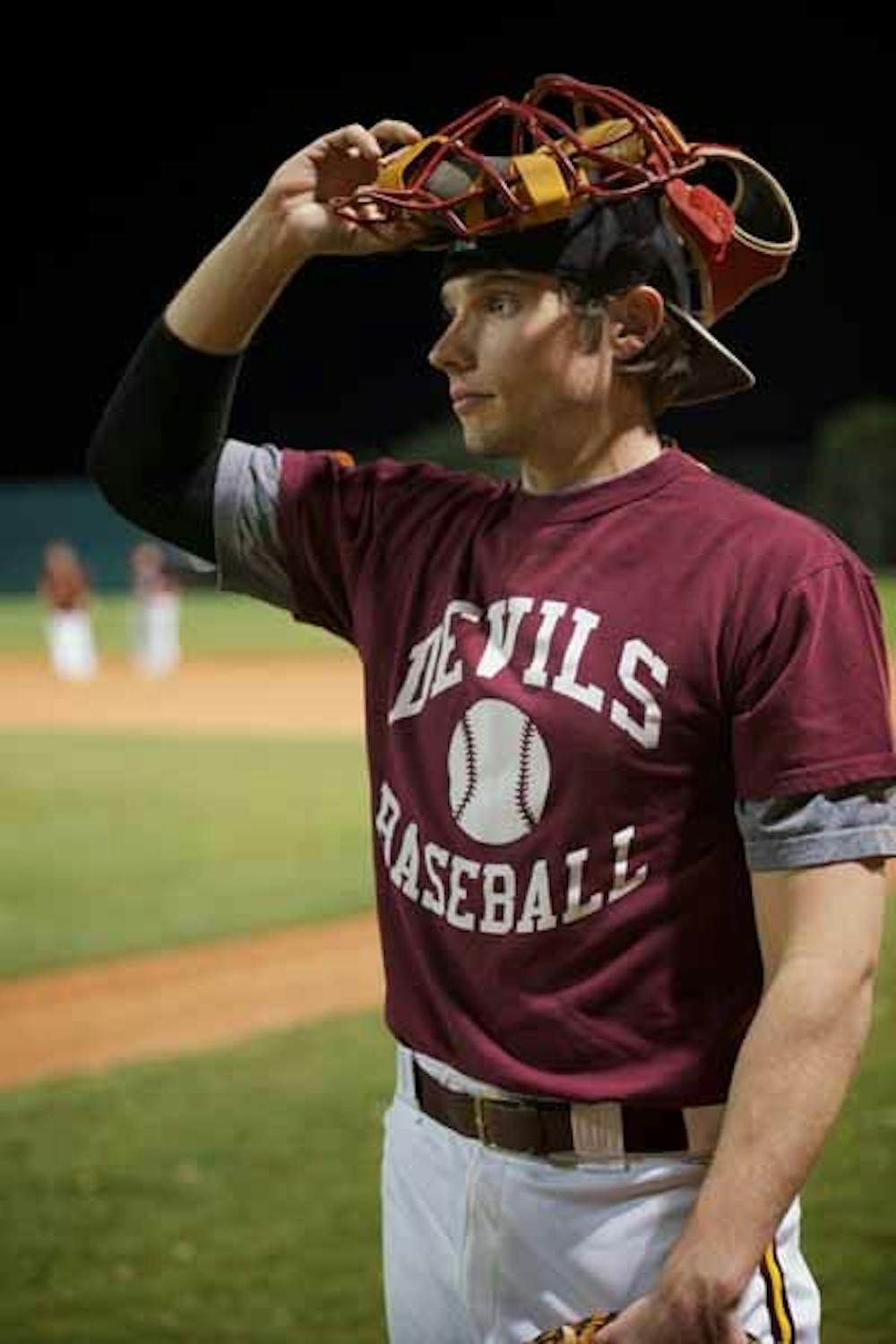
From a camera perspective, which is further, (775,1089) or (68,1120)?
(68,1120)

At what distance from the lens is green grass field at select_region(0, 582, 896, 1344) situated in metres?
4.02

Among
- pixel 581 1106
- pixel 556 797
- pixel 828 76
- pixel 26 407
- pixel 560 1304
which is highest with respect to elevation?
pixel 556 797

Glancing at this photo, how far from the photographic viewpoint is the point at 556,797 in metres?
1.87

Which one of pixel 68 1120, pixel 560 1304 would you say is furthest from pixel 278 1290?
pixel 560 1304

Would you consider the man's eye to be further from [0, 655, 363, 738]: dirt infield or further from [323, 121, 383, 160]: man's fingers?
[0, 655, 363, 738]: dirt infield

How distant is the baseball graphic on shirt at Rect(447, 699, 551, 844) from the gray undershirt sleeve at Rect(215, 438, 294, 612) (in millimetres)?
386

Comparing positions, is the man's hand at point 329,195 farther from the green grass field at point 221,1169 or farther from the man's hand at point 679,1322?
the green grass field at point 221,1169

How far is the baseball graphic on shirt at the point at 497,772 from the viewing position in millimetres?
1884

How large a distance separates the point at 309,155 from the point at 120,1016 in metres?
4.89

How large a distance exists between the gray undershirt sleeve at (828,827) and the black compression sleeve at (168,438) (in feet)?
2.50

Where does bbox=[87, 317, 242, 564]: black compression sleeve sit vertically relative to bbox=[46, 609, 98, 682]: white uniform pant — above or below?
above

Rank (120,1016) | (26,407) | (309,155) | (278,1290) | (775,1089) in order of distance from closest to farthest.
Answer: (775,1089) < (309,155) < (278,1290) < (120,1016) < (26,407)

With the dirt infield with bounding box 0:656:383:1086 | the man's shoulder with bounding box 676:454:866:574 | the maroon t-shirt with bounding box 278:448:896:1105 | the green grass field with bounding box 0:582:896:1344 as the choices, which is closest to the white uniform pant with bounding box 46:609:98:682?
the green grass field with bounding box 0:582:896:1344

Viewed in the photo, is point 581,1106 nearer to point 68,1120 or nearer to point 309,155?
point 309,155
